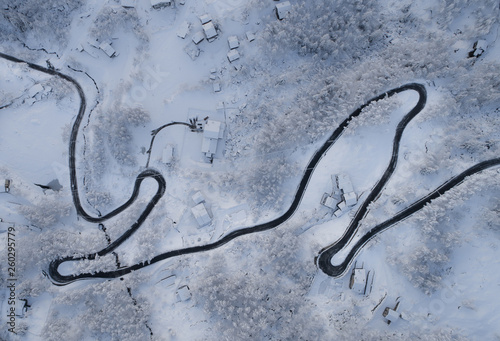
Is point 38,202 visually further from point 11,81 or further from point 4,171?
point 11,81

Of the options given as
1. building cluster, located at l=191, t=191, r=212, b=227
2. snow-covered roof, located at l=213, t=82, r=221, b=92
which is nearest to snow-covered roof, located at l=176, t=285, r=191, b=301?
building cluster, located at l=191, t=191, r=212, b=227

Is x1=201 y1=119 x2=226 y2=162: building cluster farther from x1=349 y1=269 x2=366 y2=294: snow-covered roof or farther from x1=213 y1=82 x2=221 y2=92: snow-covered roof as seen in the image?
x1=349 y1=269 x2=366 y2=294: snow-covered roof

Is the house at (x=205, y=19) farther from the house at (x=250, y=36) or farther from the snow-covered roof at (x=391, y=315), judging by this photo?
the snow-covered roof at (x=391, y=315)

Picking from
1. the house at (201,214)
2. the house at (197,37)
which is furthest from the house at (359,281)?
the house at (197,37)

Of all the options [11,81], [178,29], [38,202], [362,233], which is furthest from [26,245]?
[362,233]

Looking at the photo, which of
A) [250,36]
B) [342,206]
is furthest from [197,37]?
[342,206]

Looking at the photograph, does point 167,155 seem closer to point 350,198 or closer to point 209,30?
point 209,30

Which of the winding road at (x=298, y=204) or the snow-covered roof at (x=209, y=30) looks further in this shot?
the snow-covered roof at (x=209, y=30)
